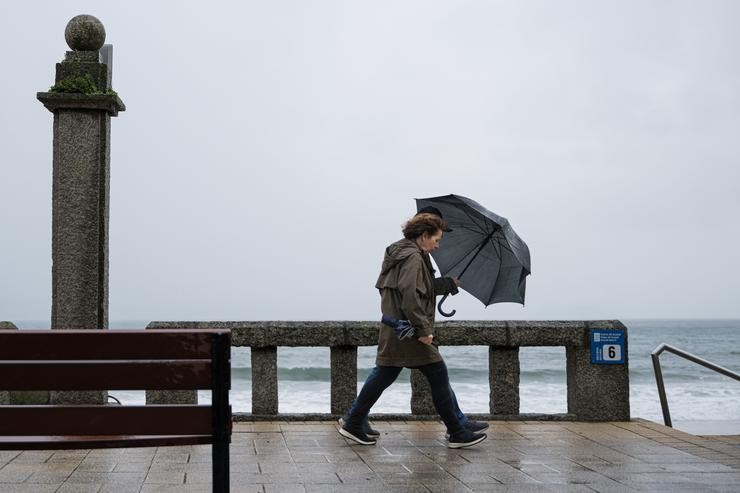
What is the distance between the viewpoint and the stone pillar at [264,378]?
7.92 meters

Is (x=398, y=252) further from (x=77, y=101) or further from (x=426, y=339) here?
(x=77, y=101)

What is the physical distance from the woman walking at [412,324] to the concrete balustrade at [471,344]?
1179 millimetres

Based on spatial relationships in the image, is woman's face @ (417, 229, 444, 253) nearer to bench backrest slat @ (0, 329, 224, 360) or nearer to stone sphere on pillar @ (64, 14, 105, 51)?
bench backrest slat @ (0, 329, 224, 360)

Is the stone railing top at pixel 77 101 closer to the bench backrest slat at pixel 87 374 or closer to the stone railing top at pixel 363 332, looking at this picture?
the stone railing top at pixel 363 332

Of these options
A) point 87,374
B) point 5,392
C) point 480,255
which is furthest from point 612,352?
point 87,374

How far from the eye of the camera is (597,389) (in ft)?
26.9

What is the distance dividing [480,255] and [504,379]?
61.1 inches

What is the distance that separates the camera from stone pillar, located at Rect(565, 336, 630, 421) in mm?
8156

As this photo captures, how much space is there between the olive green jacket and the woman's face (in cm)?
8

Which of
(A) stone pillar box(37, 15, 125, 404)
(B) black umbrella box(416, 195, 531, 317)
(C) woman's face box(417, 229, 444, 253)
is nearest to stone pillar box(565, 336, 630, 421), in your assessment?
(B) black umbrella box(416, 195, 531, 317)

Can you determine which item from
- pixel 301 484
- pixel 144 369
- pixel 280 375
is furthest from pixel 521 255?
pixel 280 375

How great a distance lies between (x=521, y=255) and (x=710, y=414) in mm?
16750

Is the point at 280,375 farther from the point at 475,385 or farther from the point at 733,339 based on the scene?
the point at 733,339

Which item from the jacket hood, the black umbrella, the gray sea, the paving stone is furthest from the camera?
the gray sea
